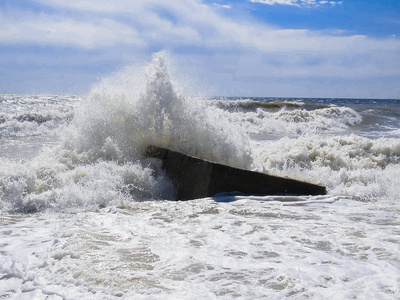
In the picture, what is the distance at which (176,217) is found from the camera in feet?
15.1

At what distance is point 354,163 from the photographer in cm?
769

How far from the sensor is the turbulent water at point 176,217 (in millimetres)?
2824

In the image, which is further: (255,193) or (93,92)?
(93,92)

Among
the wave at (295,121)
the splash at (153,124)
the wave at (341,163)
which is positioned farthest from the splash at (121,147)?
the wave at (295,121)

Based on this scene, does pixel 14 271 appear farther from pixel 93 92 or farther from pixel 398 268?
pixel 93 92

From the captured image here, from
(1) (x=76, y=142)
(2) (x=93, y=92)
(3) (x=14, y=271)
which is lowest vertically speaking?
(3) (x=14, y=271)

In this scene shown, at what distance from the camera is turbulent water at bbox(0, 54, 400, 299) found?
2.82m

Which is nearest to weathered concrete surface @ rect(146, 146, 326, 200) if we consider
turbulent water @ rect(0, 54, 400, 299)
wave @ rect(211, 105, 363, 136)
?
turbulent water @ rect(0, 54, 400, 299)

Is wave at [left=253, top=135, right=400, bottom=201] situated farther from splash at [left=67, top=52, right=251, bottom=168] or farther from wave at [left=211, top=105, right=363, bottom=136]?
wave at [left=211, top=105, right=363, bottom=136]

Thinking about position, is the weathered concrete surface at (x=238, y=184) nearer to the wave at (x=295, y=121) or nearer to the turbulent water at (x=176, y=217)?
the turbulent water at (x=176, y=217)

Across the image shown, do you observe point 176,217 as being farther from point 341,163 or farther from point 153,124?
point 341,163

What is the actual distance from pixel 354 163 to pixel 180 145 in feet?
11.4

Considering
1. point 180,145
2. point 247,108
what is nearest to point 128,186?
point 180,145

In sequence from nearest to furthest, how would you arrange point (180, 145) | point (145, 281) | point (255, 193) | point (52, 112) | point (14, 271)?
point (145, 281) → point (14, 271) → point (255, 193) → point (180, 145) → point (52, 112)
